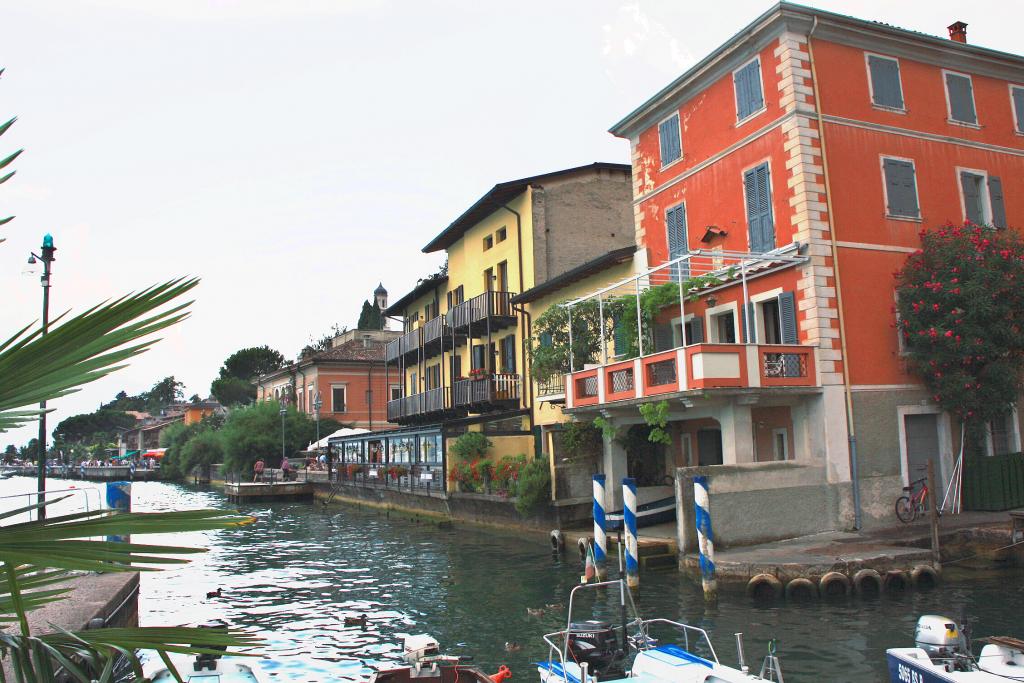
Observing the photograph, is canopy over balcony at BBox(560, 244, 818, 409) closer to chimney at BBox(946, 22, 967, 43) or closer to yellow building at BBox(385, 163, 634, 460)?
yellow building at BBox(385, 163, 634, 460)

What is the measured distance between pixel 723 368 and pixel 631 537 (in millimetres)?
4280

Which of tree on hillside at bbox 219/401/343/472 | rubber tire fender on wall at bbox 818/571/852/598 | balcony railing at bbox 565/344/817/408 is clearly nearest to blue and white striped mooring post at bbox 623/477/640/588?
balcony railing at bbox 565/344/817/408

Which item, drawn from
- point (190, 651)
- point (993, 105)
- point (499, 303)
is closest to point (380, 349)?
point (499, 303)

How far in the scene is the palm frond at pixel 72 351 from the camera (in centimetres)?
170

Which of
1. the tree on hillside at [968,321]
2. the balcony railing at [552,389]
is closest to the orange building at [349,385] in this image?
the balcony railing at [552,389]

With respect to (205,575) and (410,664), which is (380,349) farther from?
(410,664)

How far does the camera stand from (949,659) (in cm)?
963

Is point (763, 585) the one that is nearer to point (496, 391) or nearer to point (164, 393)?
point (496, 391)

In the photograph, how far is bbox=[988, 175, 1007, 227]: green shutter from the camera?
2242 cm

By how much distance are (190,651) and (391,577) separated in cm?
1965

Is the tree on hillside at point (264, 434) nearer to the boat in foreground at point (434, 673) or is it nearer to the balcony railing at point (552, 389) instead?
the balcony railing at point (552, 389)

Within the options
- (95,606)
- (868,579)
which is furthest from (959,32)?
(95,606)

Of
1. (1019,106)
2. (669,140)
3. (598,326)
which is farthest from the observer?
(598,326)

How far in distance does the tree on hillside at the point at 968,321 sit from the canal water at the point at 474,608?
4709 mm
